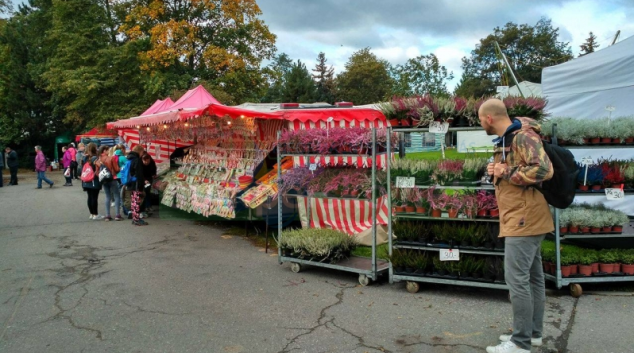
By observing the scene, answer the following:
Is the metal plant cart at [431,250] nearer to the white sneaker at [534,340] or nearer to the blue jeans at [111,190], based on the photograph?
the white sneaker at [534,340]

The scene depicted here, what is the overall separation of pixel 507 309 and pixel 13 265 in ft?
22.5

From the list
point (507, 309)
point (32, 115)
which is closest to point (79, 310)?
point (507, 309)

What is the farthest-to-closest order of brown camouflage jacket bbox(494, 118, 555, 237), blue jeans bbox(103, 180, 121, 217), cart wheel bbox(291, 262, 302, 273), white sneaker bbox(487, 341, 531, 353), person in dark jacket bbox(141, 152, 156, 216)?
person in dark jacket bbox(141, 152, 156, 216) < blue jeans bbox(103, 180, 121, 217) < cart wheel bbox(291, 262, 302, 273) < white sneaker bbox(487, 341, 531, 353) < brown camouflage jacket bbox(494, 118, 555, 237)

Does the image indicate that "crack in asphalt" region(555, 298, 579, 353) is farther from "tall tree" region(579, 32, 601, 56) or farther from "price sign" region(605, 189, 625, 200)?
"tall tree" region(579, 32, 601, 56)

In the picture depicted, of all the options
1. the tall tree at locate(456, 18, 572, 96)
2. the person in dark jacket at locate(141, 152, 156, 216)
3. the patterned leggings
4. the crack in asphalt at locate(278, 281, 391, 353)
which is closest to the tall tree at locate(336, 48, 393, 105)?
the tall tree at locate(456, 18, 572, 96)

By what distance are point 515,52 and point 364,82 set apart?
18.0m

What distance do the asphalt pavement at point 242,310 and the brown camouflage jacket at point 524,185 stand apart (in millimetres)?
1128

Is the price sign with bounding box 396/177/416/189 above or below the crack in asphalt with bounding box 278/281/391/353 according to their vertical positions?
above

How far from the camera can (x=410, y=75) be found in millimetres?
45312

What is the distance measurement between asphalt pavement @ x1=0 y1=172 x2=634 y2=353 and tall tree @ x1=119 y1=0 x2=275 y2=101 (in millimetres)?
17724

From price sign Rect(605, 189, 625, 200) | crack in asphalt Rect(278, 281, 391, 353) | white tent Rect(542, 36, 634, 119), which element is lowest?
crack in asphalt Rect(278, 281, 391, 353)

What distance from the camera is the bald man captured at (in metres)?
3.48

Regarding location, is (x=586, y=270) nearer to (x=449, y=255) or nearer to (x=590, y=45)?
(x=449, y=255)

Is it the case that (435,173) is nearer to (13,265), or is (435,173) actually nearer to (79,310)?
(79,310)
